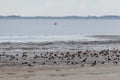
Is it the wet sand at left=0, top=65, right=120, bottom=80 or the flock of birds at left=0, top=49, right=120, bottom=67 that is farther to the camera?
the flock of birds at left=0, top=49, right=120, bottom=67

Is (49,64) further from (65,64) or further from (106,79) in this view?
(106,79)

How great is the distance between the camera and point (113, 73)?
72.9 ft

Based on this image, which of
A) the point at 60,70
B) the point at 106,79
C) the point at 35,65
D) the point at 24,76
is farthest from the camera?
the point at 35,65

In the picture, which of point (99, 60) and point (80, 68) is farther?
point (99, 60)

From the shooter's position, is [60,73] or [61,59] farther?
[61,59]

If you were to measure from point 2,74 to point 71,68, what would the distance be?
457 cm

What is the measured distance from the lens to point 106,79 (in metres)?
20.2

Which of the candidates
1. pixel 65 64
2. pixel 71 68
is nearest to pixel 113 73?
pixel 71 68

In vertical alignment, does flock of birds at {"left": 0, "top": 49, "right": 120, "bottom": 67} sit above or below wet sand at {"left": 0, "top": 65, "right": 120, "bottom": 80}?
above

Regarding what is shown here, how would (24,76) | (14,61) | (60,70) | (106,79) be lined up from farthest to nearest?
(14,61) → (60,70) → (24,76) → (106,79)

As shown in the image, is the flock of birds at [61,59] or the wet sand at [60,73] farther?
the flock of birds at [61,59]

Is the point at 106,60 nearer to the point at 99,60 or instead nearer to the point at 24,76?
the point at 99,60

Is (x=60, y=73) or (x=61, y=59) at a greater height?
(x=61, y=59)

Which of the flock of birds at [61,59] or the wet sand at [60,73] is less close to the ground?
the flock of birds at [61,59]
